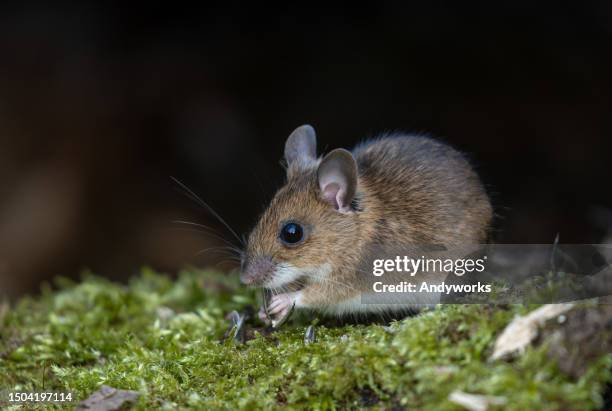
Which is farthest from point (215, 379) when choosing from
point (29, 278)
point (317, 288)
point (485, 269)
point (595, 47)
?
point (595, 47)

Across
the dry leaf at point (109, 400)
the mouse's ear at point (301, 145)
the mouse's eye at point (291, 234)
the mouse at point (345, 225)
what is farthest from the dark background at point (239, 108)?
the dry leaf at point (109, 400)

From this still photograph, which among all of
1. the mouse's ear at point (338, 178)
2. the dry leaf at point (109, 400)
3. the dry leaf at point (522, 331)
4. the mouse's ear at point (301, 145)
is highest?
the mouse's ear at point (301, 145)

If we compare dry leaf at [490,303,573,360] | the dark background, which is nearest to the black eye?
dry leaf at [490,303,573,360]

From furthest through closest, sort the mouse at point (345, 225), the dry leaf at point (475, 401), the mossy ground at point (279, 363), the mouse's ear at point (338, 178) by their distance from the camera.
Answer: the mouse at point (345, 225)
the mouse's ear at point (338, 178)
the mossy ground at point (279, 363)
the dry leaf at point (475, 401)

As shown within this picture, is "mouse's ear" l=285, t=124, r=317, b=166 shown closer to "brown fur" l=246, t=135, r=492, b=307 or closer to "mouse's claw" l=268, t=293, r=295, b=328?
"brown fur" l=246, t=135, r=492, b=307

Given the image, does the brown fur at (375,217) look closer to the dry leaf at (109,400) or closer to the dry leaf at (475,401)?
the dry leaf at (109,400)

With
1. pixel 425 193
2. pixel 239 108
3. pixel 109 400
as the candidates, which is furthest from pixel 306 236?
pixel 239 108

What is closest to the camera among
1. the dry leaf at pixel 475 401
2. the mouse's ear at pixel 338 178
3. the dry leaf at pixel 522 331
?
the dry leaf at pixel 475 401

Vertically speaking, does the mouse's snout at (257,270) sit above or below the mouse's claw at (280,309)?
above
